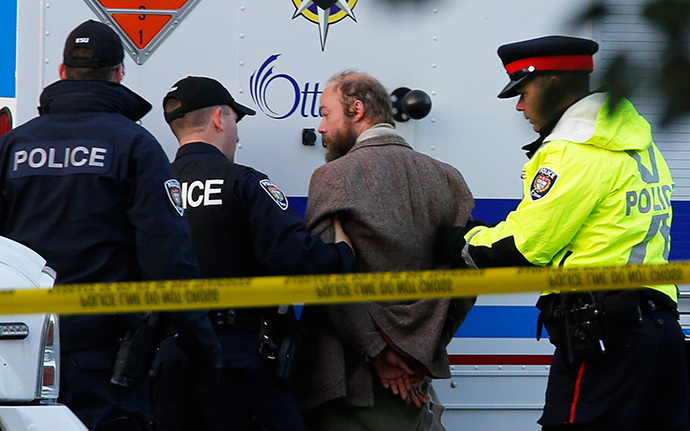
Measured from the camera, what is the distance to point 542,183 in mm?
2791

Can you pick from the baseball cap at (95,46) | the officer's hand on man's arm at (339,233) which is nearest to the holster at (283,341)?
the officer's hand on man's arm at (339,233)

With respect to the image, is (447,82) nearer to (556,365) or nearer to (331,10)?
(331,10)

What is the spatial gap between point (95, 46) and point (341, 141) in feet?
3.30

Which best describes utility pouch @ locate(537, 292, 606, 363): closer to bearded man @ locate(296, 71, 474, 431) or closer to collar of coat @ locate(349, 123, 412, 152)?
bearded man @ locate(296, 71, 474, 431)

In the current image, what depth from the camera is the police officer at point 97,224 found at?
100 inches

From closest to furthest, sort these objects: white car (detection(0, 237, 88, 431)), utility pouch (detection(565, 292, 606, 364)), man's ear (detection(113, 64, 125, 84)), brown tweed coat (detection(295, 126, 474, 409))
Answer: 1. white car (detection(0, 237, 88, 431))
2. utility pouch (detection(565, 292, 606, 364))
3. man's ear (detection(113, 64, 125, 84))
4. brown tweed coat (detection(295, 126, 474, 409))

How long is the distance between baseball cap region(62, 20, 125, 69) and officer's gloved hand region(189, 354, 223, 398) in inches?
39.8

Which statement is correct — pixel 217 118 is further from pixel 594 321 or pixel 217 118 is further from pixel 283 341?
pixel 594 321

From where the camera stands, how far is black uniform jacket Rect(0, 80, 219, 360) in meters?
2.58

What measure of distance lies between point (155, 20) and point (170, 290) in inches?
76.4

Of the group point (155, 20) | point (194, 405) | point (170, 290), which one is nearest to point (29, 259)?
point (170, 290)

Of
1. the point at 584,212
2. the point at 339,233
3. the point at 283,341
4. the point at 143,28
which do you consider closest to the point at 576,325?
the point at 584,212

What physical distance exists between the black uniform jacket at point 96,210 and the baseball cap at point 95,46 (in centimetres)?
20

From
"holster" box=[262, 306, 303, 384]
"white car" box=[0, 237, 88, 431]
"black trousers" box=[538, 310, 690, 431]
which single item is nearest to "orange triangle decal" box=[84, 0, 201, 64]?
"holster" box=[262, 306, 303, 384]
